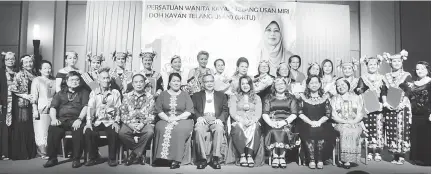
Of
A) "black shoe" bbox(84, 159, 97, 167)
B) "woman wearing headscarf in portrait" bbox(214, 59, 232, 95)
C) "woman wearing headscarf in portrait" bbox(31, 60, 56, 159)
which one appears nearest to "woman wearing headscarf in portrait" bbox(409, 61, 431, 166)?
"woman wearing headscarf in portrait" bbox(214, 59, 232, 95)

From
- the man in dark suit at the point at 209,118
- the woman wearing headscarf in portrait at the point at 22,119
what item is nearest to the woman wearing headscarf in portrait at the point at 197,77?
the man in dark suit at the point at 209,118

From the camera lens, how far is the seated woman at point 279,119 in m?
4.13

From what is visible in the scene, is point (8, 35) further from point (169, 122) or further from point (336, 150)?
point (336, 150)

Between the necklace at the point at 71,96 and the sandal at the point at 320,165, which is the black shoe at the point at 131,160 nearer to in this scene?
the necklace at the point at 71,96

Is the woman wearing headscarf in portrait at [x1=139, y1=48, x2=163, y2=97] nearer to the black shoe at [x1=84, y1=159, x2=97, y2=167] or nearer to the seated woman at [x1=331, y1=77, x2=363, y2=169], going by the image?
the black shoe at [x1=84, y1=159, x2=97, y2=167]

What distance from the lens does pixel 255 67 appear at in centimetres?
595

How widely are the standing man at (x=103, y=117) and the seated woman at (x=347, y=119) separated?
2526 millimetres

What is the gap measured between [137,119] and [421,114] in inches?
134

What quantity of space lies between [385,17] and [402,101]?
8.34 ft

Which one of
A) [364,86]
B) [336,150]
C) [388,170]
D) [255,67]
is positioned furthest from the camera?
[255,67]

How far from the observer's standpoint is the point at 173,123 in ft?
13.6

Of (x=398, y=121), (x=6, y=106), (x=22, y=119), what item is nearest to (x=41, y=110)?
(x=22, y=119)

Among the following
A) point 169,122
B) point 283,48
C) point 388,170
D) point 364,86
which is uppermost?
point 283,48

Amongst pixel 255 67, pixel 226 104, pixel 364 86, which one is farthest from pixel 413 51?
pixel 226 104
